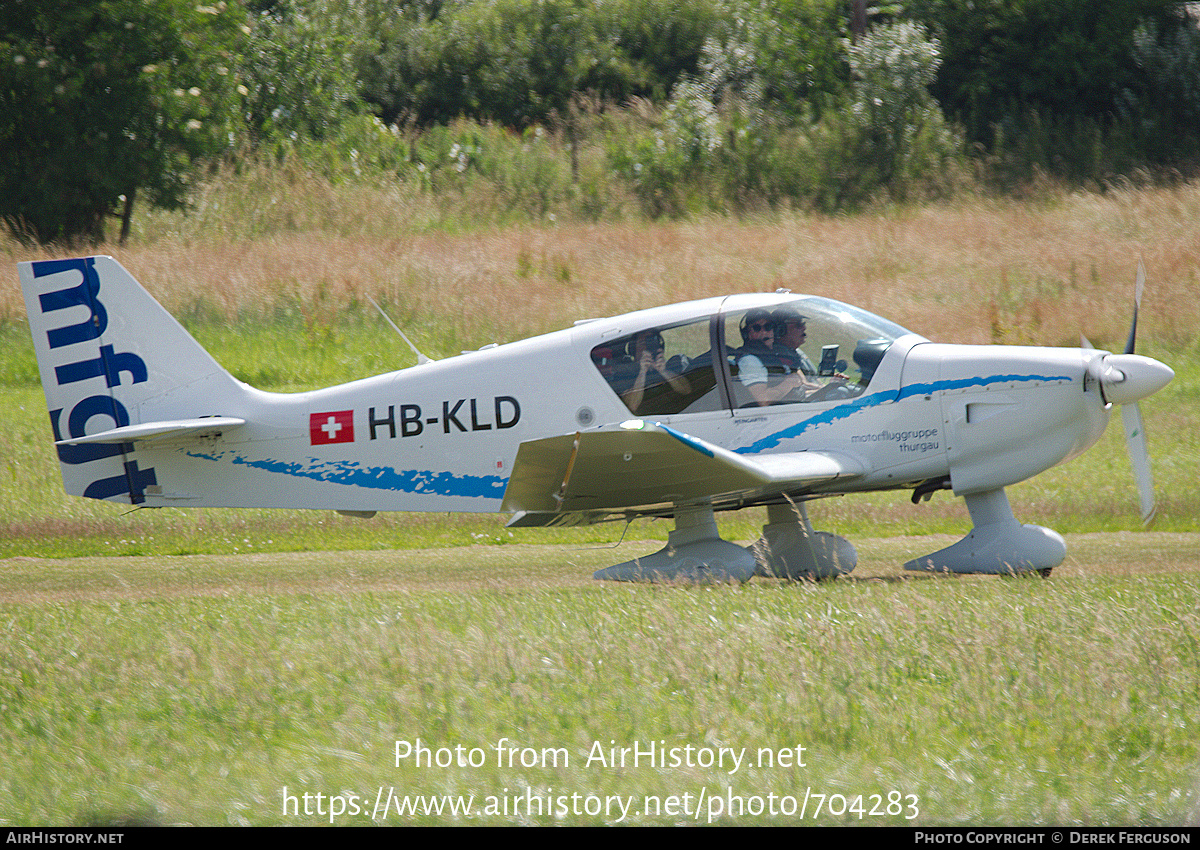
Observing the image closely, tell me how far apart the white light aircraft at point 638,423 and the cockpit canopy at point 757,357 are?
0.01 m

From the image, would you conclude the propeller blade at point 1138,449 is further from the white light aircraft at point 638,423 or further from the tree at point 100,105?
the tree at point 100,105

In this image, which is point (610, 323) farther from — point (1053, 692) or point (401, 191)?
point (401, 191)

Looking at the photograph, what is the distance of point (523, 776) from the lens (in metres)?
4.37

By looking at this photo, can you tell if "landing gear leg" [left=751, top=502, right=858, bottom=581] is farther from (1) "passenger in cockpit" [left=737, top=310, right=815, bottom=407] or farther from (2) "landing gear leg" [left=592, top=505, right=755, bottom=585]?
(1) "passenger in cockpit" [left=737, top=310, right=815, bottom=407]

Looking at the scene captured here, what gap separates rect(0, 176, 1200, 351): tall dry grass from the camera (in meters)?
16.8

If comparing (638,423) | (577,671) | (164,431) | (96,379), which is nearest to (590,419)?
(638,423)

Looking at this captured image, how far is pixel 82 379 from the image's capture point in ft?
29.6

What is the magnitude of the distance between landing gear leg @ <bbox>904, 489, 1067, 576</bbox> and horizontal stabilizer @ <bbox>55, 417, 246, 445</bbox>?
17.3 ft

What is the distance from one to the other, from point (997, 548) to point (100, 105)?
1871cm

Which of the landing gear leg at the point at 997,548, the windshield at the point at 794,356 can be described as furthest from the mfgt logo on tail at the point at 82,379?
the landing gear leg at the point at 997,548

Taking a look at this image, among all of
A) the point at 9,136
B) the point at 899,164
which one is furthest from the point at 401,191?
the point at 899,164

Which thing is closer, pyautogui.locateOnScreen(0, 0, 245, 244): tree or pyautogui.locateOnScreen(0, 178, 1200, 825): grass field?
pyautogui.locateOnScreen(0, 178, 1200, 825): grass field

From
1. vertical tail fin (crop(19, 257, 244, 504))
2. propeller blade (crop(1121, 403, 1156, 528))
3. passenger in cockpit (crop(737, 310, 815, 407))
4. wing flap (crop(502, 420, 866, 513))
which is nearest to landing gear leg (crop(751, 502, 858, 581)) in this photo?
wing flap (crop(502, 420, 866, 513))

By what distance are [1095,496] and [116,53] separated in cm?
1802
